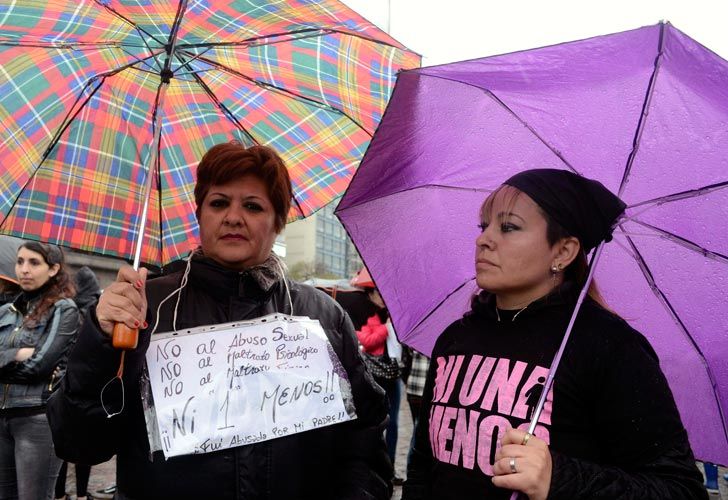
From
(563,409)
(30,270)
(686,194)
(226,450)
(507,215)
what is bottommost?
(226,450)

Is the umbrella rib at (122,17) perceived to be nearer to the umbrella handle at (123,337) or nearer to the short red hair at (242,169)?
the short red hair at (242,169)

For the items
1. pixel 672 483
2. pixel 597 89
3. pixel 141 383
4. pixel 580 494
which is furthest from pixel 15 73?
pixel 672 483

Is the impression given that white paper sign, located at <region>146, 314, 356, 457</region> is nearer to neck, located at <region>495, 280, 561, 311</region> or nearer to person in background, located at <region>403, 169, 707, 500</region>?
person in background, located at <region>403, 169, 707, 500</region>

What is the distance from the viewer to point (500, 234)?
1992 mm

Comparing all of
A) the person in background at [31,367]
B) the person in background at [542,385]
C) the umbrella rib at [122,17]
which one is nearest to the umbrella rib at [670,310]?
the person in background at [542,385]

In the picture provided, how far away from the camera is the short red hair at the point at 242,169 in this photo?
2186mm

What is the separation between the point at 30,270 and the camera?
14.7 ft

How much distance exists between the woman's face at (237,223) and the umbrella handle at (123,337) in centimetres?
46

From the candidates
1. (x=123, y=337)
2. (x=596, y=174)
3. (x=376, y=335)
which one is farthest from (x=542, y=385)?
(x=376, y=335)

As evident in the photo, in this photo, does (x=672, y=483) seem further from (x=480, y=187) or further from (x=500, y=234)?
(x=480, y=187)

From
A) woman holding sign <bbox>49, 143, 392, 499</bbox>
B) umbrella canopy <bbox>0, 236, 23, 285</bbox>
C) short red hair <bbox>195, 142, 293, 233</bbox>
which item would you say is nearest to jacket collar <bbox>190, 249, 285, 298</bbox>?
woman holding sign <bbox>49, 143, 392, 499</bbox>

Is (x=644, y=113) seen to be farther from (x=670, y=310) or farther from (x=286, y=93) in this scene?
(x=286, y=93)

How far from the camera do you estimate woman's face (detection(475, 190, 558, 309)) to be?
1.96m

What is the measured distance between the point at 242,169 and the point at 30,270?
2954mm
